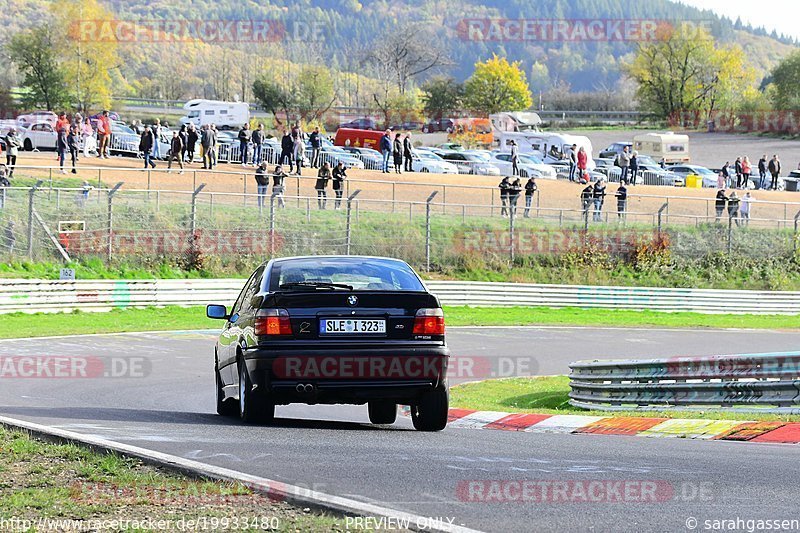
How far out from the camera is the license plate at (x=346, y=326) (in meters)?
9.74

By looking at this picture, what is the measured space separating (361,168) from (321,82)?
5611 cm

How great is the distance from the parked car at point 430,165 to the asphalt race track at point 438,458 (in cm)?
3922

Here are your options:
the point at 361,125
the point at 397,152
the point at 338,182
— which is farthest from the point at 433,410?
the point at 361,125

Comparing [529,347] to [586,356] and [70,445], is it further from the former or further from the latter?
[70,445]

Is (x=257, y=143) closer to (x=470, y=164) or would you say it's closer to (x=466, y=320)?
(x=470, y=164)

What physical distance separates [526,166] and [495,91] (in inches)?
2335

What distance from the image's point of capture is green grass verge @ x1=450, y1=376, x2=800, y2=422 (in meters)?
12.7

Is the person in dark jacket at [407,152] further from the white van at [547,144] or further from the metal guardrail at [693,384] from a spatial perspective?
the metal guardrail at [693,384]

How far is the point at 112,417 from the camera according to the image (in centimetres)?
1085

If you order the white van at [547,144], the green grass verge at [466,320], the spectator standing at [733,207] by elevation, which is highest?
the white van at [547,144]

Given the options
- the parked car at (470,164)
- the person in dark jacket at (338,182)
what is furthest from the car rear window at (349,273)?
the parked car at (470,164)

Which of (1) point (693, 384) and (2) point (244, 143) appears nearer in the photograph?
(1) point (693, 384)

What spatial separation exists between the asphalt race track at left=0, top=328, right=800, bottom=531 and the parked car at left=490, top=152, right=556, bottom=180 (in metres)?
41.6

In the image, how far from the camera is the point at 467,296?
111ft
